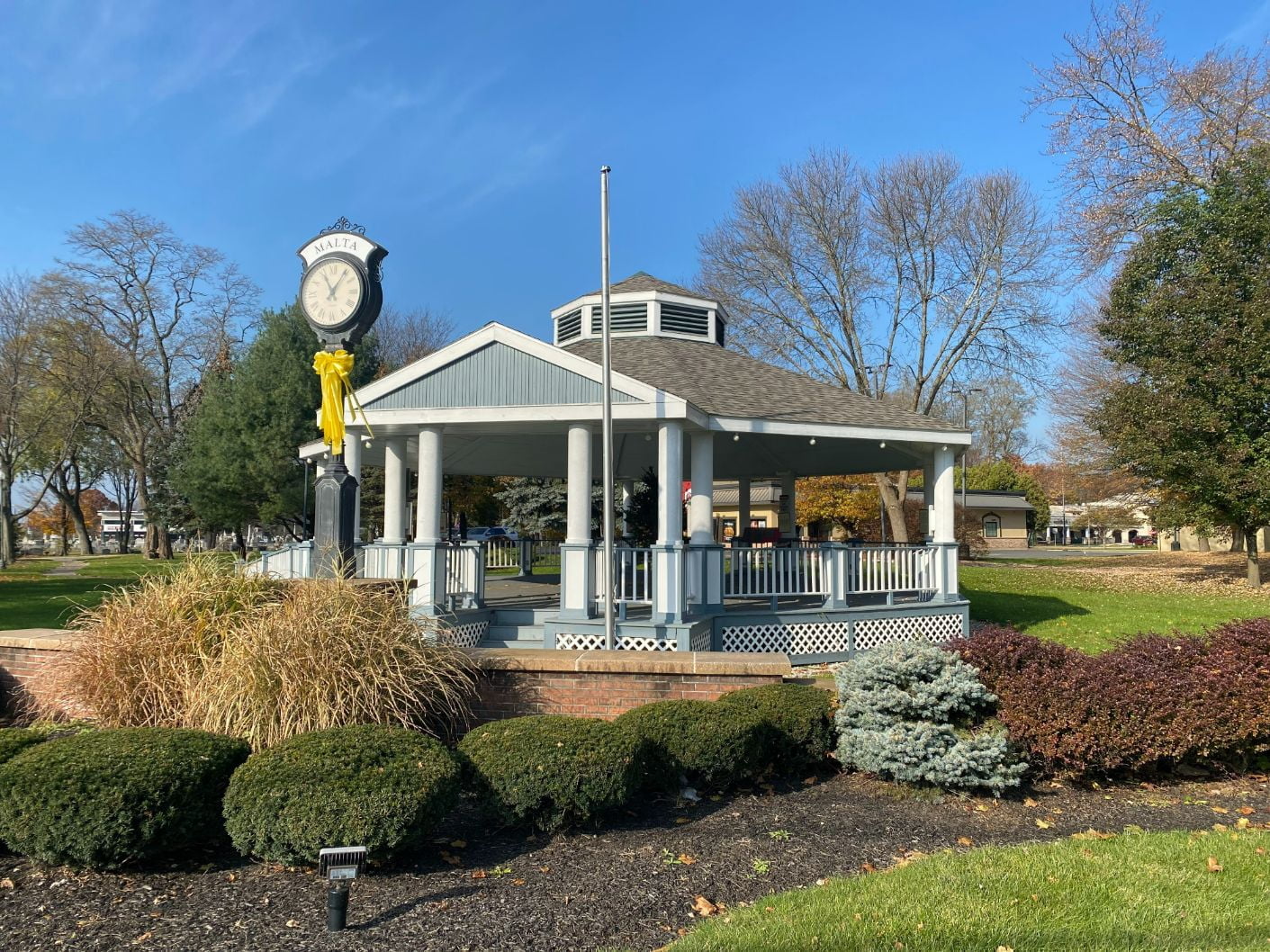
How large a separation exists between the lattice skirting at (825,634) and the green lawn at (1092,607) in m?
2.58

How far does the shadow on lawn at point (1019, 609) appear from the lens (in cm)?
1550

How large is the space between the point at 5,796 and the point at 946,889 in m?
4.61

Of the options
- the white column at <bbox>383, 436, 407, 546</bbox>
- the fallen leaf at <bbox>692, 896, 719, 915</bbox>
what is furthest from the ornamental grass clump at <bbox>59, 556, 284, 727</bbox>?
the white column at <bbox>383, 436, 407, 546</bbox>

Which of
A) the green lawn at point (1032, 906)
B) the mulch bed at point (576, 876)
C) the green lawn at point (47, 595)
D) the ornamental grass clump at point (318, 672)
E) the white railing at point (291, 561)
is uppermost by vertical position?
the white railing at point (291, 561)

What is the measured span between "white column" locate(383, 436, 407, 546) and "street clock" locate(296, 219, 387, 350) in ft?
11.4

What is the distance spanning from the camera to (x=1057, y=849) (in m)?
4.48

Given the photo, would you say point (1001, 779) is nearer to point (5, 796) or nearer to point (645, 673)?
point (645, 673)

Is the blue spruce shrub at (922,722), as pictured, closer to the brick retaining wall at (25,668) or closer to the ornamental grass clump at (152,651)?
the ornamental grass clump at (152,651)

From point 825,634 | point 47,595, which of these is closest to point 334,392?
point 825,634

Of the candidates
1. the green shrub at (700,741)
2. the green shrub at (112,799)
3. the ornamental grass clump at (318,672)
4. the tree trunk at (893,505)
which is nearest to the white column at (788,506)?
the tree trunk at (893,505)

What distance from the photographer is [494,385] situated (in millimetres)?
10383

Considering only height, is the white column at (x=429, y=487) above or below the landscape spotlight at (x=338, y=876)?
above

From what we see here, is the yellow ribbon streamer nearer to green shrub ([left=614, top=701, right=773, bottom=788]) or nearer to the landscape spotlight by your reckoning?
green shrub ([left=614, top=701, right=773, bottom=788])


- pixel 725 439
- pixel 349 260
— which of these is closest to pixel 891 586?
pixel 725 439
